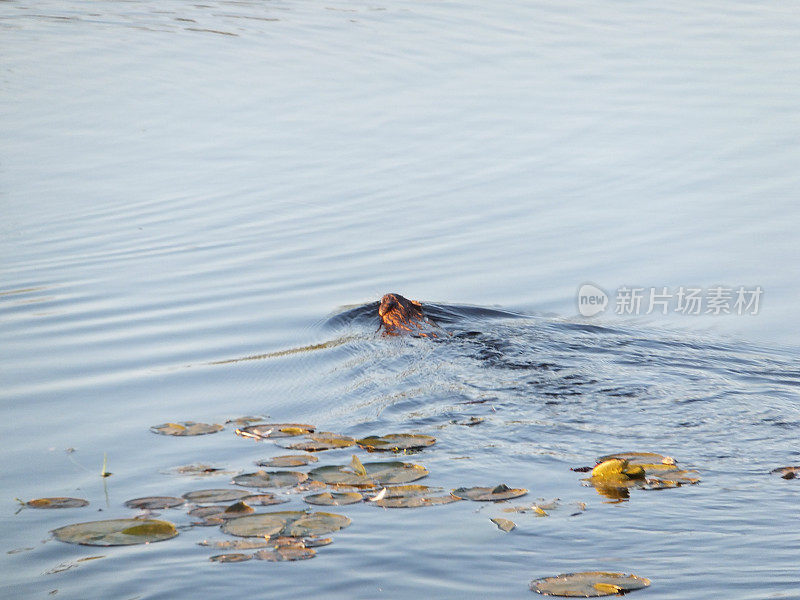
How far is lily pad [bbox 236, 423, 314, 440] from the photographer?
5.22m

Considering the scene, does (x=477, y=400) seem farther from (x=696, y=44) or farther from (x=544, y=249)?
(x=696, y=44)

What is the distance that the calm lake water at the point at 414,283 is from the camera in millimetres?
4070

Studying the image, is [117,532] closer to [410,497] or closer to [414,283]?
[410,497]

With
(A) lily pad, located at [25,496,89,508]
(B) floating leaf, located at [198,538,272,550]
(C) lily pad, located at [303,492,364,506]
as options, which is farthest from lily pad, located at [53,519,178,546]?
(C) lily pad, located at [303,492,364,506]

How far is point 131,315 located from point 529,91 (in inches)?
323

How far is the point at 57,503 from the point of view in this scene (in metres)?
4.48

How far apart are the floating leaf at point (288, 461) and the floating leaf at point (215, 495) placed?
14.1 inches

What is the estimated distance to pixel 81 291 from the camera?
7977 millimetres

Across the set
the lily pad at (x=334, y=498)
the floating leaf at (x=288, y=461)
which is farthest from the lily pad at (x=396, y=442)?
the lily pad at (x=334, y=498)

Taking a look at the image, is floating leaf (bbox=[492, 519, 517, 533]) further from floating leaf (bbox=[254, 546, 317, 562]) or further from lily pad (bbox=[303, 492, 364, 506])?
floating leaf (bbox=[254, 546, 317, 562])

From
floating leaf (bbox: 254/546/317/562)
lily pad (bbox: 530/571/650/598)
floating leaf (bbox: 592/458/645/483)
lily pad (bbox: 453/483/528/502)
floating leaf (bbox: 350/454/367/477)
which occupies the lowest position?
floating leaf (bbox: 254/546/317/562)

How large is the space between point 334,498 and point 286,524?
1.08 ft

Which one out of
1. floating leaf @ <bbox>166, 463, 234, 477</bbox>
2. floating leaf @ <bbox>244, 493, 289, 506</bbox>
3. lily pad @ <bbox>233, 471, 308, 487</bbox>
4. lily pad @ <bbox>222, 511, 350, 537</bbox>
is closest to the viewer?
lily pad @ <bbox>222, 511, 350, 537</bbox>

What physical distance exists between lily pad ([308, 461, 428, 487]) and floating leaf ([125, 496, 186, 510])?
2.05 ft
